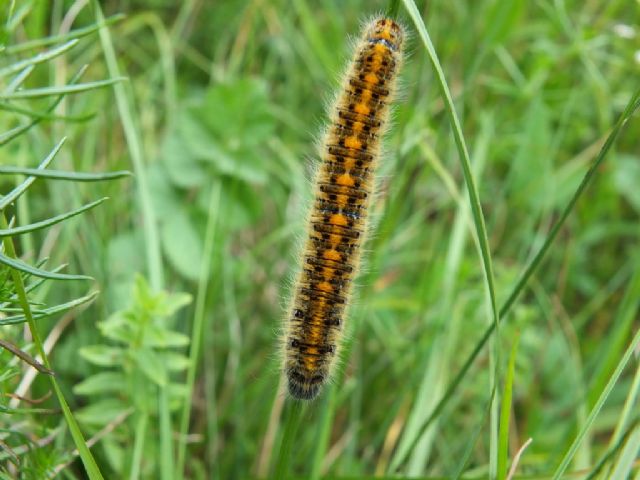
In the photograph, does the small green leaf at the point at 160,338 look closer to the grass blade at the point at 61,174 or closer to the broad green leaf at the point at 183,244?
the broad green leaf at the point at 183,244

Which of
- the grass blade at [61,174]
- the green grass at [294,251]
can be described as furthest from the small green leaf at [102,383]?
the grass blade at [61,174]

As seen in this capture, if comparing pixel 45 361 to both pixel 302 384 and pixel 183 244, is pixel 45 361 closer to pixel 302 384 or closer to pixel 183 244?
pixel 302 384

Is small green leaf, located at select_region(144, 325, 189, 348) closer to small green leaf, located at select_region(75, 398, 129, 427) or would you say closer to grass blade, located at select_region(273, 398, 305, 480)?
small green leaf, located at select_region(75, 398, 129, 427)

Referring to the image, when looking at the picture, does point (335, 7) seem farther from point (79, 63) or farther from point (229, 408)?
point (229, 408)

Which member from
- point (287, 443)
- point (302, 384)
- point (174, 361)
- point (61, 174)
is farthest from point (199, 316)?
point (61, 174)

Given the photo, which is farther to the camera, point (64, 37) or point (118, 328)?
point (118, 328)

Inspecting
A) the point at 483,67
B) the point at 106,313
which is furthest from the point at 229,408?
the point at 483,67
